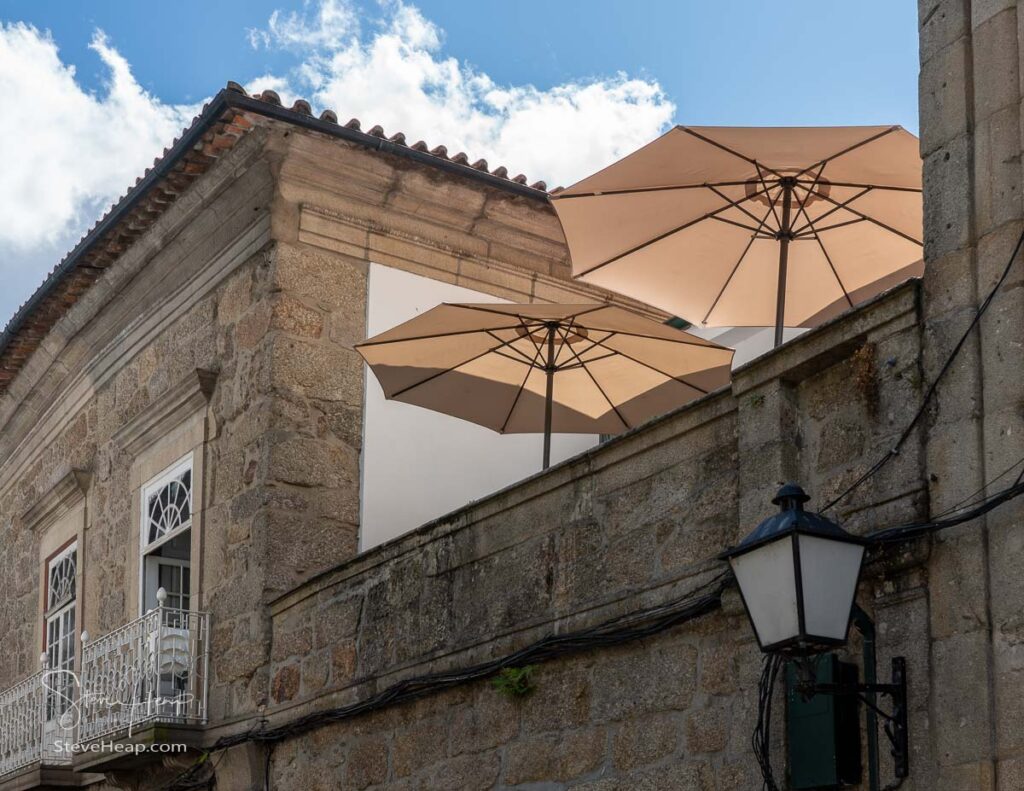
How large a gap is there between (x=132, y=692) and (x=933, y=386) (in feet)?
21.4

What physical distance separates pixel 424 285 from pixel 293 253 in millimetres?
998

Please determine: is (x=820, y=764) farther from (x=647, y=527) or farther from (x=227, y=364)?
(x=227, y=364)

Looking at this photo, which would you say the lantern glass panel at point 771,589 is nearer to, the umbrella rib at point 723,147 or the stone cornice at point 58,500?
the umbrella rib at point 723,147

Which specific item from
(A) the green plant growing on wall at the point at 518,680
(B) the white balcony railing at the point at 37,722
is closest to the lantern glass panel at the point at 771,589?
(A) the green plant growing on wall at the point at 518,680

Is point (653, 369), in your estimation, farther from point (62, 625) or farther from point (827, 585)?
point (62, 625)

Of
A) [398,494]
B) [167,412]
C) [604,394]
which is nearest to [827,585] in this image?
[604,394]

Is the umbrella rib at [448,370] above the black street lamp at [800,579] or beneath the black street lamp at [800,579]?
above

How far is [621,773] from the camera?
630 cm

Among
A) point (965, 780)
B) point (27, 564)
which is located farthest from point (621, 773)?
point (27, 564)

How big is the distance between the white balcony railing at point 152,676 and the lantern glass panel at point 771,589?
5.55 meters

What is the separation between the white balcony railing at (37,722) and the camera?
38.0 ft

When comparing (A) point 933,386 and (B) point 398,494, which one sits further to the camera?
(B) point 398,494

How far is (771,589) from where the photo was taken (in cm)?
483

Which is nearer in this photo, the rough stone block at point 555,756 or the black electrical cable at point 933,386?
the black electrical cable at point 933,386
